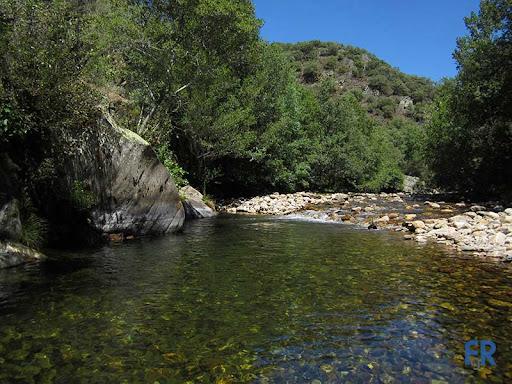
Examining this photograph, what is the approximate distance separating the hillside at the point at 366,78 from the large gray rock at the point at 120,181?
305 ft

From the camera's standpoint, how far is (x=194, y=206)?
2364 centimetres

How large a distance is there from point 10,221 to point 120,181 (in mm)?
4418

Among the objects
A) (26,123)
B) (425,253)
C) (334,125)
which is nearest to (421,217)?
(425,253)

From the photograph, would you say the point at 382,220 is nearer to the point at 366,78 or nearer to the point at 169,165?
the point at 169,165

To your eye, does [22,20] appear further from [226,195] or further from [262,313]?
[226,195]

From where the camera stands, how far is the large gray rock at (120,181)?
12.5m

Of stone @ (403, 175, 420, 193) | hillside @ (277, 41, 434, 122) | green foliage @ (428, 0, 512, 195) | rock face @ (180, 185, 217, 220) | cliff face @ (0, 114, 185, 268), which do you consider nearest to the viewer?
cliff face @ (0, 114, 185, 268)

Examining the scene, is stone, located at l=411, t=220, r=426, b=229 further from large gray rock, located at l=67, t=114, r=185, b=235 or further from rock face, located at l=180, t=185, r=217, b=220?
rock face, located at l=180, t=185, r=217, b=220

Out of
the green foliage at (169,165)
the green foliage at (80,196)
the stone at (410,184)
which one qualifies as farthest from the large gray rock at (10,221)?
the stone at (410,184)

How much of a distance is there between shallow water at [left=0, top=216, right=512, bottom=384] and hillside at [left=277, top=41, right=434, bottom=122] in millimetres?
97972

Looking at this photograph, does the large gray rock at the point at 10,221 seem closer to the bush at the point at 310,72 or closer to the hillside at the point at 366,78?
the hillside at the point at 366,78

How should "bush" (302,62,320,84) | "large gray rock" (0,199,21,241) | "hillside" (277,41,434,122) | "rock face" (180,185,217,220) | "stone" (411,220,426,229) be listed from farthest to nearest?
"hillside" (277,41,434,122) < "bush" (302,62,320,84) < "rock face" (180,185,217,220) < "stone" (411,220,426,229) < "large gray rock" (0,199,21,241)

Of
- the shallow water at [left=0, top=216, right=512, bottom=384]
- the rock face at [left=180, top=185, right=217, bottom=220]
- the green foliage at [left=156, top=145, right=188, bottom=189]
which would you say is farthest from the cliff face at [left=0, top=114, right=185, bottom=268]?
the rock face at [left=180, top=185, right=217, bottom=220]

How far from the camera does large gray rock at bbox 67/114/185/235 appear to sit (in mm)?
12453
